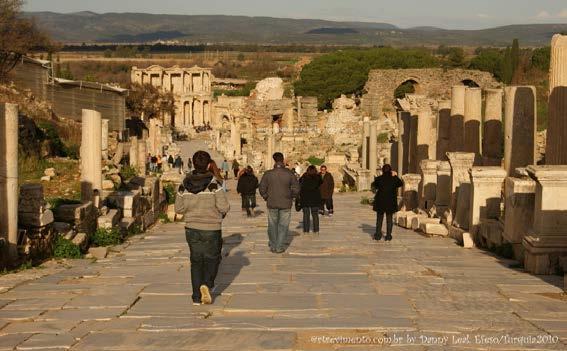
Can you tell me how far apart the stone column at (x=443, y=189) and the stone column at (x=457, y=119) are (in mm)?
2450

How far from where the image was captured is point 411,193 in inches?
800

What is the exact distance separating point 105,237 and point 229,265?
3771 millimetres

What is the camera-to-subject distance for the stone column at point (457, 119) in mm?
19297

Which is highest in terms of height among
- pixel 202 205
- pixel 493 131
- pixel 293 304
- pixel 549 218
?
pixel 493 131

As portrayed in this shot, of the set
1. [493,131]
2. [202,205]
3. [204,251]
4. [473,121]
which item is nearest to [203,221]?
[202,205]

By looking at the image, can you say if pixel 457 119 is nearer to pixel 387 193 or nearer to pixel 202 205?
pixel 387 193

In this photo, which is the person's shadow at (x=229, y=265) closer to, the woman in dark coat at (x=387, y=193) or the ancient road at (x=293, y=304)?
the ancient road at (x=293, y=304)

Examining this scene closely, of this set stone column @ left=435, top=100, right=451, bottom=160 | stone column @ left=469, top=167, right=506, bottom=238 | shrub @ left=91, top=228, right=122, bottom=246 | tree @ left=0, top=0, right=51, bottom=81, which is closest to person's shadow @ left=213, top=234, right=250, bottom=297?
shrub @ left=91, top=228, right=122, bottom=246

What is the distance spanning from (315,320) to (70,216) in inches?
266

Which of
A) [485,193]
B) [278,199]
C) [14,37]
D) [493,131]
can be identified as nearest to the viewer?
[278,199]

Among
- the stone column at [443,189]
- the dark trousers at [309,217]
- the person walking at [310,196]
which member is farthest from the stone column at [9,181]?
the stone column at [443,189]

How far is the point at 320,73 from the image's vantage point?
3206 inches

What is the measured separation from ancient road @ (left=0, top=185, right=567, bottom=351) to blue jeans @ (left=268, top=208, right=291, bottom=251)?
0.24m

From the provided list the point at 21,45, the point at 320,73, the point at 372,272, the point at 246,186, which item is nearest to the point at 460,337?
the point at 372,272
